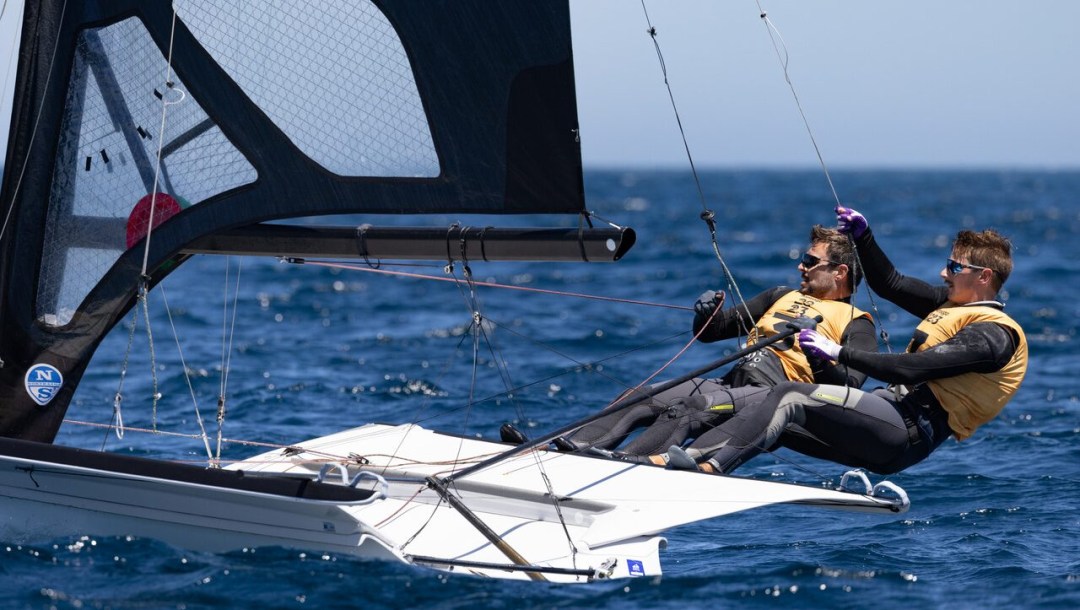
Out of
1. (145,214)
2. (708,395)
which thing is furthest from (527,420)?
(145,214)

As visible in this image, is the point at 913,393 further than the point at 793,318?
No

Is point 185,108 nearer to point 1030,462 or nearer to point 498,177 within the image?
point 498,177

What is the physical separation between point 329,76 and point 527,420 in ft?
11.4

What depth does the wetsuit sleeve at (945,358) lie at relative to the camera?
4.47 meters

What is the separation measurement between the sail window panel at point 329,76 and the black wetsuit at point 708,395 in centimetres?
124

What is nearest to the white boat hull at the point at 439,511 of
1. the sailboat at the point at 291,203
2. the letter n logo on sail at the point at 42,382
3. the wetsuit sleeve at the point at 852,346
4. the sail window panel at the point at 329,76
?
the sailboat at the point at 291,203

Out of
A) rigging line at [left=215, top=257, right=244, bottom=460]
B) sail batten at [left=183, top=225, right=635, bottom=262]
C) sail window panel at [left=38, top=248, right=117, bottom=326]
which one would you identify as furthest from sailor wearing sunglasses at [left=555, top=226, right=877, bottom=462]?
sail window panel at [left=38, top=248, right=117, bottom=326]

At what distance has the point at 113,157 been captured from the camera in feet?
14.9

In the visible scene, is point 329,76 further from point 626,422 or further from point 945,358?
point 945,358

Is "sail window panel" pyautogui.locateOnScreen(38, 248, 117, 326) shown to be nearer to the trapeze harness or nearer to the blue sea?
the blue sea

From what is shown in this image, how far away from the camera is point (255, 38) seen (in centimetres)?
439

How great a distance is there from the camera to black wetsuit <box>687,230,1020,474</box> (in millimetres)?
4500

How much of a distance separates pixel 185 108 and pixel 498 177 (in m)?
1.13

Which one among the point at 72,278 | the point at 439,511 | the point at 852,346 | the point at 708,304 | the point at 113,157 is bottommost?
A: the point at 439,511
